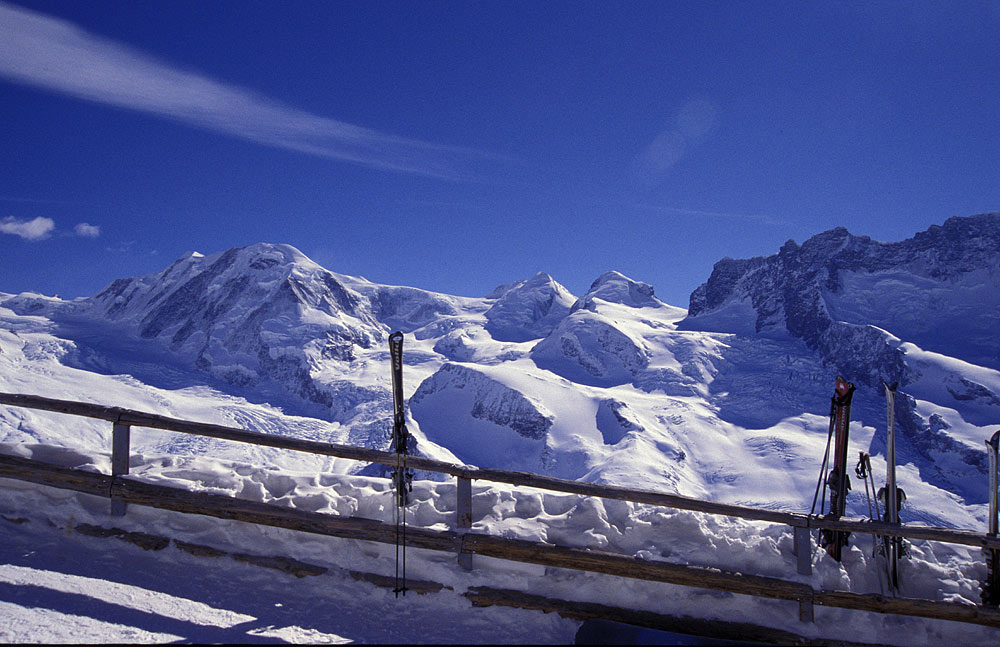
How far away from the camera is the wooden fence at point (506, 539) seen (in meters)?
6.63

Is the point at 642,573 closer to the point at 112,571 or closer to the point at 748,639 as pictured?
the point at 748,639

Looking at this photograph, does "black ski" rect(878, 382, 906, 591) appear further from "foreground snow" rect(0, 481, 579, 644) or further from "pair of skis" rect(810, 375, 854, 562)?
"foreground snow" rect(0, 481, 579, 644)

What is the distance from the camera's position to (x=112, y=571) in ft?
21.7

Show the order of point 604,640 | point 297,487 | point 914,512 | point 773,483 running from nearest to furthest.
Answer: point 604,640 < point 297,487 < point 914,512 < point 773,483

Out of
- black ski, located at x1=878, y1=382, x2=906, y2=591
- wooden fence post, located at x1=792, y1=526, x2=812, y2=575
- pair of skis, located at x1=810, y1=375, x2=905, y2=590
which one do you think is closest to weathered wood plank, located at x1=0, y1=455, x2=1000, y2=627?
wooden fence post, located at x1=792, y1=526, x2=812, y2=575

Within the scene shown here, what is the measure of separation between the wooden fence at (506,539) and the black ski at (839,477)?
438 mm

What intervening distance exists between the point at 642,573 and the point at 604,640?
148 centimetres

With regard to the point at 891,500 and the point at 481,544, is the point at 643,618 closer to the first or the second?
the point at 481,544

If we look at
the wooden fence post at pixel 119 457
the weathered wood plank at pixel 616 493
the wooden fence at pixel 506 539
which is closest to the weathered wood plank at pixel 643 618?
the wooden fence at pixel 506 539

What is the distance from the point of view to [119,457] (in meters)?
7.57

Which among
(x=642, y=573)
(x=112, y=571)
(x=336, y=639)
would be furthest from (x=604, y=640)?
(x=112, y=571)

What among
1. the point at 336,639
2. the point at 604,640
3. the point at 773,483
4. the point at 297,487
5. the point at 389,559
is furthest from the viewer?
the point at 773,483

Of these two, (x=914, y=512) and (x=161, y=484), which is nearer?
(x=161, y=484)

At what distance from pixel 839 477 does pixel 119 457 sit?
9116 mm
